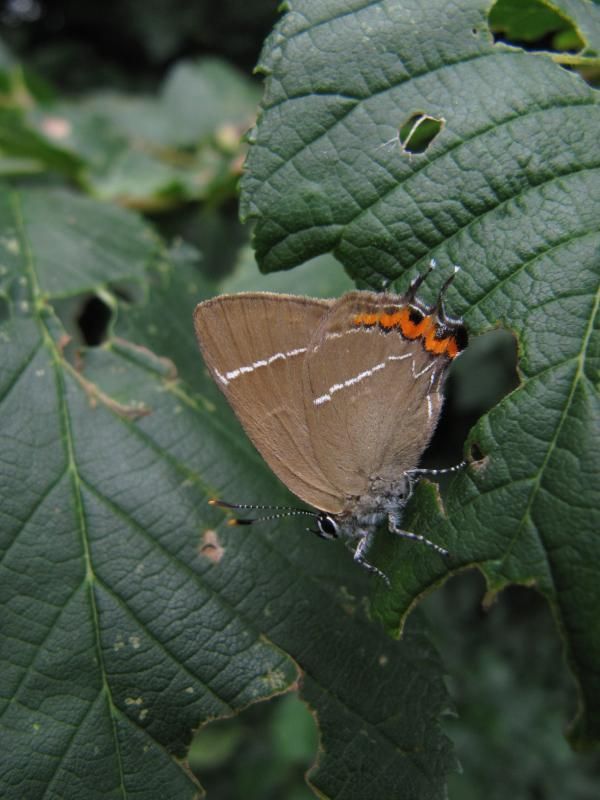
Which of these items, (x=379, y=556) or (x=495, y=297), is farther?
(x=379, y=556)

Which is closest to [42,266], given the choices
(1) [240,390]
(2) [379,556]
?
(1) [240,390]

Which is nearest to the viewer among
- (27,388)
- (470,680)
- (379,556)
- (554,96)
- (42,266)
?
(554,96)

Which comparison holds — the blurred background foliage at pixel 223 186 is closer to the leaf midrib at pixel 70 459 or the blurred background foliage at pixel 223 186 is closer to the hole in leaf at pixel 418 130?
the leaf midrib at pixel 70 459

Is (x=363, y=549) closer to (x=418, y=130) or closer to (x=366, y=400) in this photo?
(x=366, y=400)

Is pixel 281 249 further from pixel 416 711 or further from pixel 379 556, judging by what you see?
pixel 416 711

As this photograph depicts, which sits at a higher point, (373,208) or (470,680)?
(373,208)

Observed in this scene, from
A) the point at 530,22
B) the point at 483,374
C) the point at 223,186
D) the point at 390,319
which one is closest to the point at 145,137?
the point at 223,186
